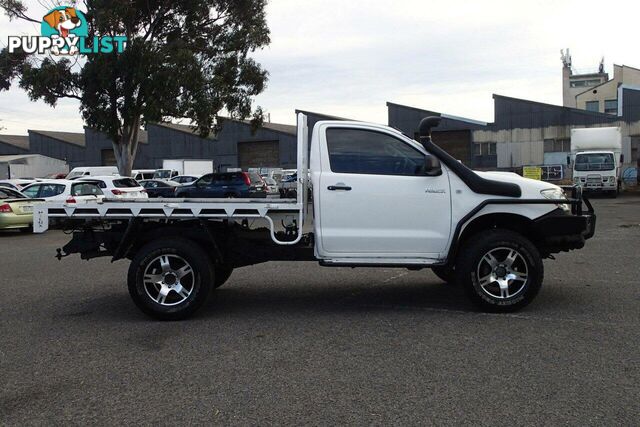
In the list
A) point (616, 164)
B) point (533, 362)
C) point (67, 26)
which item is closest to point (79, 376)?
point (533, 362)

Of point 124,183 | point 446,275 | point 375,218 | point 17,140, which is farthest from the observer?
point 17,140

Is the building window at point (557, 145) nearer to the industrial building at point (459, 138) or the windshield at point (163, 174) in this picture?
the industrial building at point (459, 138)

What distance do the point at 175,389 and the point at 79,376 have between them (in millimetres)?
860

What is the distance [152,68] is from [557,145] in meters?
30.0

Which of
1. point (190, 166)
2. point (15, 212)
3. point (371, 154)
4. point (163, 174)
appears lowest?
point (15, 212)

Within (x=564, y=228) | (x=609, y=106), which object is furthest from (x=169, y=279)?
(x=609, y=106)

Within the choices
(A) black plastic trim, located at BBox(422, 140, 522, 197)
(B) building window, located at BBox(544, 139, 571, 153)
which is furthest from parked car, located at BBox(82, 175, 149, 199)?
(B) building window, located at BBox(544, 139, 571, 153)

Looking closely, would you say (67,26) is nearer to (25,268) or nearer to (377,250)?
(25,268)

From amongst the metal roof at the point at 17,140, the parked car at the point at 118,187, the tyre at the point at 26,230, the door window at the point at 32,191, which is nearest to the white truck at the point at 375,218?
the tyre at the point at 26,230

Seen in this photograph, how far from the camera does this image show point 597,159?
2927cm

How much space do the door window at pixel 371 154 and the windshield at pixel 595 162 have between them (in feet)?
85.6

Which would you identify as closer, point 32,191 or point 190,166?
point 32,191

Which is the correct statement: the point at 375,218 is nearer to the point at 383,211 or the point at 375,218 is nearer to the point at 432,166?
the point at 383,211

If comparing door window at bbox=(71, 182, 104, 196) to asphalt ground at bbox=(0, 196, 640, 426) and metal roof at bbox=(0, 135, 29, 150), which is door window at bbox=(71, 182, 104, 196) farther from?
metal roof at bbox=(0, 135, 29, 150)
